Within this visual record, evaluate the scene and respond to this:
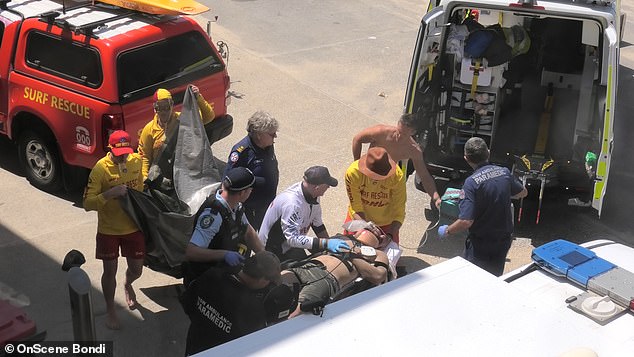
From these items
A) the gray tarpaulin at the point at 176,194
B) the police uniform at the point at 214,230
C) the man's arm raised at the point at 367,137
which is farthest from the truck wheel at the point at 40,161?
the police uniform at the point at 214,230

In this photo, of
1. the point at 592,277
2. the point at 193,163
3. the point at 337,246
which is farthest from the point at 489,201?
the point at 193,163

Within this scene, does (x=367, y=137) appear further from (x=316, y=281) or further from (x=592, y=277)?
(x=592, y=277)

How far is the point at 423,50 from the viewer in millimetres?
8086

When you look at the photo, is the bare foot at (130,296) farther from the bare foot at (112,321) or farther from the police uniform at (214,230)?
the police uniform at (214,230)

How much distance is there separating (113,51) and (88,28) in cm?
45

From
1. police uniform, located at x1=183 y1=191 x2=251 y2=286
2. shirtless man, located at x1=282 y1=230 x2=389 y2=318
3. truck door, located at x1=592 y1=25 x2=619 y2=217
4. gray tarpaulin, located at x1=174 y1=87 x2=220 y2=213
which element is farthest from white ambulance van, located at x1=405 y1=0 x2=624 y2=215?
police uniform, located at x1=183 y1=191 x2=251 y2=286

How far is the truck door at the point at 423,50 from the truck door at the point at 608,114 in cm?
156

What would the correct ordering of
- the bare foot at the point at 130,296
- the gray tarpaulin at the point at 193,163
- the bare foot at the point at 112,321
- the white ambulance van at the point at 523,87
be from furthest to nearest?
the white ambulance van at the point at 523,87, the gray tarpaulin at the point at 193,163, the bare foot at the point at 130,296, the bare foot at the point at 112,321

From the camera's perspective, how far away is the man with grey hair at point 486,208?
6.55 m

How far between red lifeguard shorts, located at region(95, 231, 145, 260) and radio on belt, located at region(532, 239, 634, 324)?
10.1ft

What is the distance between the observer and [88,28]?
26.8 ft

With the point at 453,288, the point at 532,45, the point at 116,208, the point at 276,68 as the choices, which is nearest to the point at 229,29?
the point at 276,68

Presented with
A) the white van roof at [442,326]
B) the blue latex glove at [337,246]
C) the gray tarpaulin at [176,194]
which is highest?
the white van roof at [442,326]

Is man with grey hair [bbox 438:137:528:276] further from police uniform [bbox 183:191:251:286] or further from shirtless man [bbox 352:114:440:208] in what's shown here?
police uniform [bbox 183:191:251:286]
